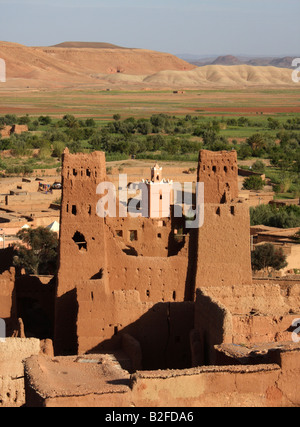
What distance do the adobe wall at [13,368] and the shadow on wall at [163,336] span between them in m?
2.28

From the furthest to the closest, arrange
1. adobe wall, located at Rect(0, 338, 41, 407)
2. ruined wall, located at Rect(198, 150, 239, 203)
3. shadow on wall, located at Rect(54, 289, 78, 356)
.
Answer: ruined wall, located at Rect(198, 150, 239, 203) < shadow on wall, located at Rect(54, 289, 78, 356) < adobe wall, located at Rect(0, 338, 41, 407)

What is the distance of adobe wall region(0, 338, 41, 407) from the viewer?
62.8 feet

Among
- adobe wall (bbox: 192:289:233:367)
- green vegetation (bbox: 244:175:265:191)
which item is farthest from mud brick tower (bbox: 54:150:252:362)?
green vegetation (bbox: 244:175:265:191)

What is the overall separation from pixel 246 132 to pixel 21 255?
7570 centimetres

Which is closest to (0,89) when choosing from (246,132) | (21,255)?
(246,132)

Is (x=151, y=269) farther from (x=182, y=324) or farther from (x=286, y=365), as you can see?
(x=286, y=365)

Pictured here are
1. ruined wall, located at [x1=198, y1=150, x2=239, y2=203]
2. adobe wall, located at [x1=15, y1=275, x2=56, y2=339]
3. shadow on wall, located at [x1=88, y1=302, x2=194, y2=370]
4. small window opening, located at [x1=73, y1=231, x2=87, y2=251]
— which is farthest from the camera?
ruined wall, located at [x1=198, y1=150, x2=239, y2=203]

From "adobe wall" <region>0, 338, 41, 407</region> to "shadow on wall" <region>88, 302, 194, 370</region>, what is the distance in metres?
2.28

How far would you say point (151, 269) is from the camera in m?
23.4

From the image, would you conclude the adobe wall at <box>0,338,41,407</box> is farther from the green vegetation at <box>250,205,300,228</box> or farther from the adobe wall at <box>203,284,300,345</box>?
the green vegetation at <box>250,205,300,228</box>

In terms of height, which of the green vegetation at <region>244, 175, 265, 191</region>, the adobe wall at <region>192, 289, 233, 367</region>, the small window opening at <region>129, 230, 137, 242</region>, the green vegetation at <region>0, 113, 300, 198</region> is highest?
the small window opening at <region>129, 230, 137, 242</region>

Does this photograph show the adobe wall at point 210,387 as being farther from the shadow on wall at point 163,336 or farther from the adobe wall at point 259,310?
the shadow on wall at point 163,336

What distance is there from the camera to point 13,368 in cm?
1975

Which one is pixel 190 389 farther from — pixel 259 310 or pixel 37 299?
pixel 37 299
